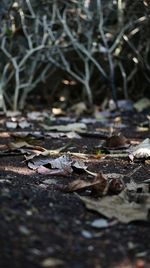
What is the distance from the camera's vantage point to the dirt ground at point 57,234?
4.34 ft

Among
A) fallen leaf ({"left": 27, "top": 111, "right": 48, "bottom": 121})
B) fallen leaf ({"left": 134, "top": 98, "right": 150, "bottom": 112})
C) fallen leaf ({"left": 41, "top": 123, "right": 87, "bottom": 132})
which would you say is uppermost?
fallen leaf ({"left": 41, "top": 123, "right": 87, "bottom": 132})

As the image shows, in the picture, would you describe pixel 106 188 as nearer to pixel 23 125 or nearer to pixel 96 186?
pixel 96 186

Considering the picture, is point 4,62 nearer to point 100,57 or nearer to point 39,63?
point 39,63

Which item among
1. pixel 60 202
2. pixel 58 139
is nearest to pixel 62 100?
pixel 58 139

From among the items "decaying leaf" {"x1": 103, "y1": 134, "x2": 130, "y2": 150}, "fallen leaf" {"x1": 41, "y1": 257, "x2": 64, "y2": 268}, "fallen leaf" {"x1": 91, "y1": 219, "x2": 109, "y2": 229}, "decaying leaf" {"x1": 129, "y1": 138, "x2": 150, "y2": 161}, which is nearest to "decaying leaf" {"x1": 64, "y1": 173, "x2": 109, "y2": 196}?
"fallen leaf" {"x1": 91, "y1": 219, "x2": 109, "y2": 229}

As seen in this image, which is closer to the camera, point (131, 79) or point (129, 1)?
point (129, 1)

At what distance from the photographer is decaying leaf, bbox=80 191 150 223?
65.3 inches

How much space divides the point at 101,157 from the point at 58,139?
73 cm

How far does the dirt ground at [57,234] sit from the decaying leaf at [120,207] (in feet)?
0.06

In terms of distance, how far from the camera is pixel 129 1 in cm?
480

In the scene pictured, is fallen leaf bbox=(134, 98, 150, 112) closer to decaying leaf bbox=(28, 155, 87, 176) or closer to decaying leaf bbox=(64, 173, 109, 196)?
decaying leaf bbox=(28, 155, 87, 176)

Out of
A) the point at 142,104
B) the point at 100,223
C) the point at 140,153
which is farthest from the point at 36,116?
the point at 100,223

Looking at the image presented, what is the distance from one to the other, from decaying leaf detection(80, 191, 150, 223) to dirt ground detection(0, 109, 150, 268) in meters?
0.02

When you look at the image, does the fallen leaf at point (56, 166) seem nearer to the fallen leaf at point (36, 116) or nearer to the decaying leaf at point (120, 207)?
the decaying leaf at point (120, 207)
